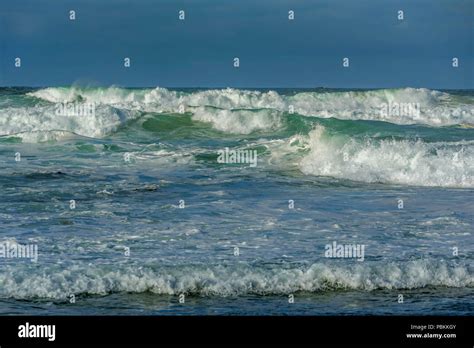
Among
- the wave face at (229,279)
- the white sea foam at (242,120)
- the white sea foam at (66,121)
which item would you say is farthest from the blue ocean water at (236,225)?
the white sea foam at (242,120)

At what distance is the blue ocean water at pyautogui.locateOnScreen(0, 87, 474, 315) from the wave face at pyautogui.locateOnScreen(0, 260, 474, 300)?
19 mm

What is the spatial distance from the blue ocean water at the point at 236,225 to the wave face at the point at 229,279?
19 mm

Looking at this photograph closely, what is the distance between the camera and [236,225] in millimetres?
11961

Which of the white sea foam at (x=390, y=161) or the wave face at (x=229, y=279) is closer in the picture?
the wave face at (x=229, y=279)

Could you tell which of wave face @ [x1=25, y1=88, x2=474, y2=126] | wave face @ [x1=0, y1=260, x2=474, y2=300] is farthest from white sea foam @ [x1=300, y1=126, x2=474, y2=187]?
wave face @ [x1=25, y1=88, x2=474, y2=126]

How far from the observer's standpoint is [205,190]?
15266 millimetres

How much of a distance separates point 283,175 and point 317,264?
28.0 ft

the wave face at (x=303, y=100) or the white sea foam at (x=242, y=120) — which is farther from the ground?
the wave face at (x=303, y=100)

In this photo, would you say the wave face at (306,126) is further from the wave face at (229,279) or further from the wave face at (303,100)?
the wave face at (229,279)

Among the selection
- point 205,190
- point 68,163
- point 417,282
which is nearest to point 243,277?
point 417,282

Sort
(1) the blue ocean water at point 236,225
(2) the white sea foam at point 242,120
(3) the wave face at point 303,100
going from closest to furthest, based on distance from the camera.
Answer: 1. (1) the blue ocean water at point 236,225
2. (2) the white sea foam at point 242,120
3. (3) the wave face at point 303,100

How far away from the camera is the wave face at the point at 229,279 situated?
8672 mm
